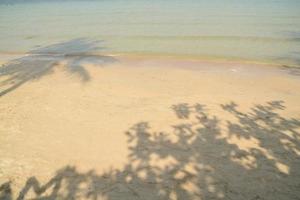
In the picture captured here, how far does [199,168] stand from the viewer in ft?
19.5

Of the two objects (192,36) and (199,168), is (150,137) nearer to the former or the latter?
(199,168)

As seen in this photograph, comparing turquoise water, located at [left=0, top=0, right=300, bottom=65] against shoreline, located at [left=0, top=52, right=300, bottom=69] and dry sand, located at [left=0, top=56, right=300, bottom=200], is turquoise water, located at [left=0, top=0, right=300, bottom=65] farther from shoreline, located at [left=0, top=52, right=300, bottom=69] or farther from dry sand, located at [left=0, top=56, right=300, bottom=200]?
dry sand, located at [left=0, top=56, right=300, bottom=200]

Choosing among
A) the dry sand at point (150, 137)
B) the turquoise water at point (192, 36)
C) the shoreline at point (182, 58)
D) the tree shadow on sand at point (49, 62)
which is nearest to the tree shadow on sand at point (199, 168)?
the dry sand at point (150, 137)

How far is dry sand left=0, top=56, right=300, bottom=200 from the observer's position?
548cm

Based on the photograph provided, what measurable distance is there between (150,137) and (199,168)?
1700 millimetres

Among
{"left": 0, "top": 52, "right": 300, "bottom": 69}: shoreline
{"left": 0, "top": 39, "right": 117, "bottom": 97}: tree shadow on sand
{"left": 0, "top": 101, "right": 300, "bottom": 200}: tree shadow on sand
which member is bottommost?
{"left": 0, "top": 101, "right": 300, "bottom": 200}: tree shadow on sand

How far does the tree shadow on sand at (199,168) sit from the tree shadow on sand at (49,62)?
6180mm

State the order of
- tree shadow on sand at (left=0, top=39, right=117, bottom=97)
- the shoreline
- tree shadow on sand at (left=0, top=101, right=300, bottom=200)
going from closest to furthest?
tree shadow on sand at (left=0, top=101, right=300, bottom=200)
tree shadow on sand at (left=0, top=39, right=117, bottom=97)
the shoreline

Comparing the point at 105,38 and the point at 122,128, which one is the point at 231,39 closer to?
the point at 105,38

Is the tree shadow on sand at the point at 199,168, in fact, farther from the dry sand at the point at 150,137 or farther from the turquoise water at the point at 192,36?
the turquoise water at the point at 192,36

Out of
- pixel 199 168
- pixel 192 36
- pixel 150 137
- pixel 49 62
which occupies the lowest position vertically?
pixel 199 168

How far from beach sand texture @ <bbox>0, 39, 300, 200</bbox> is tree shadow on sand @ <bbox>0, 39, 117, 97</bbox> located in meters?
0.18

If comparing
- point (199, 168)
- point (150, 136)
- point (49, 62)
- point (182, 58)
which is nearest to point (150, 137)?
point (150, 136)

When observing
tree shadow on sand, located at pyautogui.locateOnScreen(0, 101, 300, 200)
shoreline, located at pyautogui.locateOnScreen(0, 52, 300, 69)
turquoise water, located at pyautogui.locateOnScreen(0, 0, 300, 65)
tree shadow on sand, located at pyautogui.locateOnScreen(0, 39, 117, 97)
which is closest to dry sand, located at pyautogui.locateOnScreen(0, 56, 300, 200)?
tree shadow on sand, located at pyautogui.locateOnScreen(0, 101, 300, 200)
